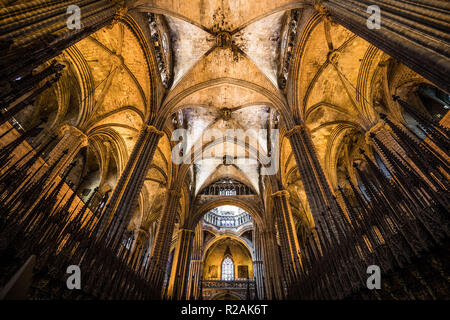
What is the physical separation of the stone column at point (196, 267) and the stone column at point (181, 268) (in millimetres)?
4361

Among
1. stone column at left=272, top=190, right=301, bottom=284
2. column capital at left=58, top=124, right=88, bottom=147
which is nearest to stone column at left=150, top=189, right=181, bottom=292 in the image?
stone column at left=272, top=190, right=301, bottom=284

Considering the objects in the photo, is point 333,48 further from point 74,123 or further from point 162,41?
point 74,123

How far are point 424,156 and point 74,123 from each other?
11.0m

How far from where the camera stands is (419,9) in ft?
11.7

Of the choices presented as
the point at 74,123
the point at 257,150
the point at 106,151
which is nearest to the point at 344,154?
the point at 257,150

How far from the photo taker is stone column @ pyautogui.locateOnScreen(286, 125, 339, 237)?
6403 millimetres

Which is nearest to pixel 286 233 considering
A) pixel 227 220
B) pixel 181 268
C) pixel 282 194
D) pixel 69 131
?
pixel 282 194

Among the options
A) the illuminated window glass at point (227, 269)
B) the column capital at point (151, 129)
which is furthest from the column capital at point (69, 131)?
the illuminated window glass at point (227, 269)

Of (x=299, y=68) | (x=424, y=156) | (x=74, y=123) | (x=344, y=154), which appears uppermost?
(x=299, y=68)

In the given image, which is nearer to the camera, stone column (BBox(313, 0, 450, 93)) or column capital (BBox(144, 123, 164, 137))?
stone column (BBox(313, 0, 450, 93))

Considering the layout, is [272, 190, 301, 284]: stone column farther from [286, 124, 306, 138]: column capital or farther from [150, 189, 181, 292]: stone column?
[150, 189, 181, 292]: stone column

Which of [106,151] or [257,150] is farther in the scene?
[257,150]

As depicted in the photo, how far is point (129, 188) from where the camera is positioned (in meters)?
7.43

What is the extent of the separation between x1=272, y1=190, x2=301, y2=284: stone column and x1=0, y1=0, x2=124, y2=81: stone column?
357 inches
